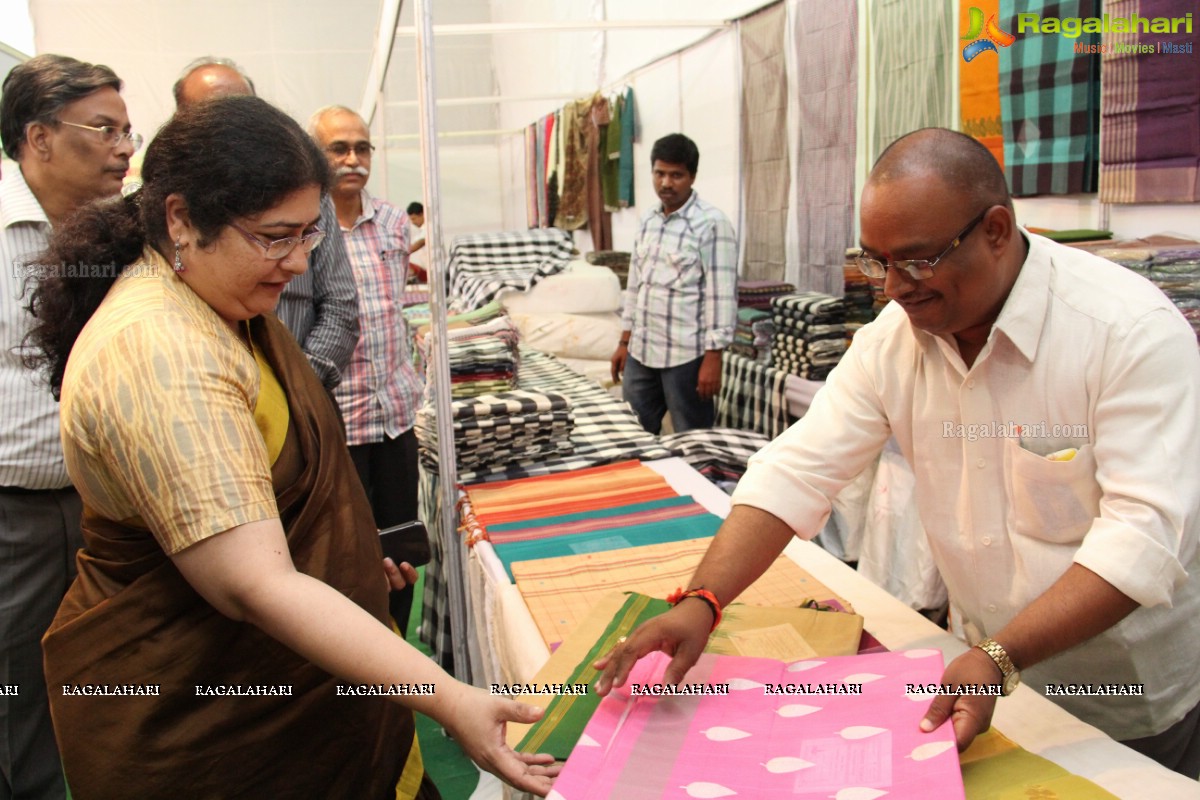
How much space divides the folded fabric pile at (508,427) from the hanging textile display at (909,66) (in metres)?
1.89

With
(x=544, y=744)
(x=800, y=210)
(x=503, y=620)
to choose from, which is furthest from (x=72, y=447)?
(x=800, y=210)

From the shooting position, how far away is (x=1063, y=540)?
130 centimetres

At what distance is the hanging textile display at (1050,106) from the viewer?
2711mm

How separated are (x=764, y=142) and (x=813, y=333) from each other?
4.77 ft

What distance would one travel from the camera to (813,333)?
387cm

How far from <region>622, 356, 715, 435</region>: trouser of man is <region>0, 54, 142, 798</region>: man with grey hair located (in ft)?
8.82

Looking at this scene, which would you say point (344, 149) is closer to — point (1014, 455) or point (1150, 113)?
point (1014, 455)

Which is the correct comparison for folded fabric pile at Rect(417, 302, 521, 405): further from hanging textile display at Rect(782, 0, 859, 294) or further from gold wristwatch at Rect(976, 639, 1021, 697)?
gold wristwatch at Rect(976, 639, 1021, 697)

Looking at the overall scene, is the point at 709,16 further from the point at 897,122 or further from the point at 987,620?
the point at 987,620

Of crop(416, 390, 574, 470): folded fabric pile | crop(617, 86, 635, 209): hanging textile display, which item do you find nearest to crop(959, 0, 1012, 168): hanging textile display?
crop(416, 390, 574, 470): folded fabric pile

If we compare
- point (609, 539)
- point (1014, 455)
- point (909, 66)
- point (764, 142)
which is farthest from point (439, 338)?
point (764, 142)

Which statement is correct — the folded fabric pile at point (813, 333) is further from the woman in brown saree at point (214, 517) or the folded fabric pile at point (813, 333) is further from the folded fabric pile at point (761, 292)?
the woman in brown saree at point (214, 517)

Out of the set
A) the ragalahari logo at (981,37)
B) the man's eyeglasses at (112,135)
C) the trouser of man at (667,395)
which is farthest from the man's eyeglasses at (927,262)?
the trouser of man at (667,395)

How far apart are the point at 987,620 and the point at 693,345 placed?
283cm
